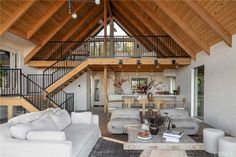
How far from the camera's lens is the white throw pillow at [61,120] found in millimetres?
4865

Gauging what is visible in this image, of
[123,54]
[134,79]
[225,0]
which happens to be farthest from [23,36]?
[134,79]

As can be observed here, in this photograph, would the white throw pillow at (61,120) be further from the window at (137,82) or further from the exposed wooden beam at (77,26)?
the window at (137,82)

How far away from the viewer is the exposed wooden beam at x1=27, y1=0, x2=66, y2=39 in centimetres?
859

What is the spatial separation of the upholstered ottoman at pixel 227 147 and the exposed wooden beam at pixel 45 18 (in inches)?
284

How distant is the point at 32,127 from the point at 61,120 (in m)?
1.18

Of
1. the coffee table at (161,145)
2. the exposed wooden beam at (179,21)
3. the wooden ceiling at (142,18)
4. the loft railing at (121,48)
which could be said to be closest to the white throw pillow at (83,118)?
the coffee table at (161,145)

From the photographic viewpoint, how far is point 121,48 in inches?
434

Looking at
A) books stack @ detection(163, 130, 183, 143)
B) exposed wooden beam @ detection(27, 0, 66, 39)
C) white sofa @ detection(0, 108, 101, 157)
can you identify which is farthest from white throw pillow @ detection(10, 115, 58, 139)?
exposed wooden beam @ detection(27, 0, 66, 39)

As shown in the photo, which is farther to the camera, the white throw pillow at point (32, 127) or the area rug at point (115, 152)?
the area rug at point (115, 152)

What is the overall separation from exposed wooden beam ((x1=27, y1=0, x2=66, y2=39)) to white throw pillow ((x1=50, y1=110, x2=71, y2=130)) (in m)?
4.80

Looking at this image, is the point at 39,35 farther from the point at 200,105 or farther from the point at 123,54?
the point at 200,105

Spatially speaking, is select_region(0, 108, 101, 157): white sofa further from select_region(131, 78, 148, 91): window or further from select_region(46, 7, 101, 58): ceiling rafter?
select_region(131, 78, 148, 91): window

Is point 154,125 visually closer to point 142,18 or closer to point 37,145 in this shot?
point 37,145

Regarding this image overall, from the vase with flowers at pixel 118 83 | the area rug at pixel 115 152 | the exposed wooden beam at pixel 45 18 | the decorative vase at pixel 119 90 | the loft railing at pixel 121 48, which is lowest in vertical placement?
the area rug at pixel 115 152
